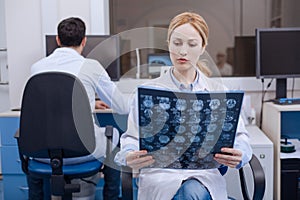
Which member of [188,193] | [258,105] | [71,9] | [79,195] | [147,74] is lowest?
[79,195]

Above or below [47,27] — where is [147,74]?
below

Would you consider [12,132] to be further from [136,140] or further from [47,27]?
[136,140]

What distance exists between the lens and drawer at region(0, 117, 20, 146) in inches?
91.8

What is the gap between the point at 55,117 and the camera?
170 cm

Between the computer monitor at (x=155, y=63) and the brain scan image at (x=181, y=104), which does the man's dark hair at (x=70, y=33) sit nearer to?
the computer monitor at (x=155, y=63)

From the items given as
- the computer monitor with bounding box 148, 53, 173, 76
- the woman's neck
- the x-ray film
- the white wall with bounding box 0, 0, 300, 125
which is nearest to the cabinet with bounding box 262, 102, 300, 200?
the white wall with bounding box 0, 0, 300, 125

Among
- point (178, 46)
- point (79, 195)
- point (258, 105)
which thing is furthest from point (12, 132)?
point (258, 105)

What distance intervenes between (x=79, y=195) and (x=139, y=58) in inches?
44.9

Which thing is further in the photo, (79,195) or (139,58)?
(139,58)

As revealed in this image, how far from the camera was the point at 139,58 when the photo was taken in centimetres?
284

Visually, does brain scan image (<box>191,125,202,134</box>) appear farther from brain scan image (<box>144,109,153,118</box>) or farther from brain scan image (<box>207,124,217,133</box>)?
brain scan image (<box>144,109,153,118</box>)

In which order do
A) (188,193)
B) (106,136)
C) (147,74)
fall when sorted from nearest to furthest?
(188,193) → (106,136) → (147,74)

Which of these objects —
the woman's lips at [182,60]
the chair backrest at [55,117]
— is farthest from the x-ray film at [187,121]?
the chair backrest at [55,117]

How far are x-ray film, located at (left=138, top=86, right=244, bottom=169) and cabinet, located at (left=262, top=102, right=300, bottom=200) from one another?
3.52 ft
